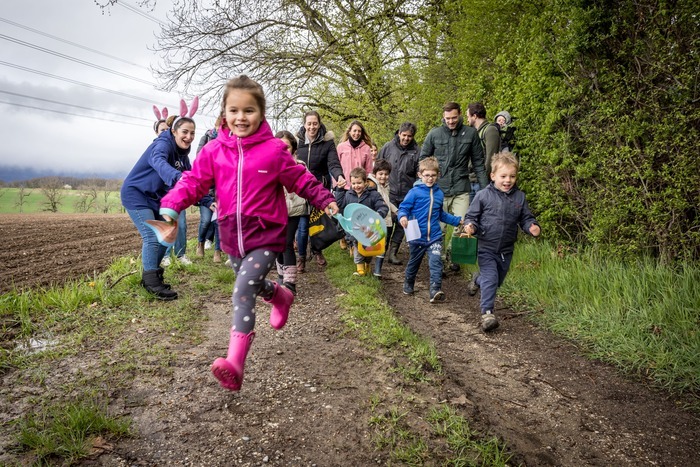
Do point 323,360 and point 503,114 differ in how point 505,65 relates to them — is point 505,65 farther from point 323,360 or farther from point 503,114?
point 323,360

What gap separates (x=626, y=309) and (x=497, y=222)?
151 cm

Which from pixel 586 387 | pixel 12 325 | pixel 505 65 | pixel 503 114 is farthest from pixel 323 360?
pixel 505 65

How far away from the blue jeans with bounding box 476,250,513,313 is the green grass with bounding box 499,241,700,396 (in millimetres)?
646

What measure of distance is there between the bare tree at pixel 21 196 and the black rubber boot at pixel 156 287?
74.7ft

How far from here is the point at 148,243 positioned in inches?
206

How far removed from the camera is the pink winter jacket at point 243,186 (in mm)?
3119

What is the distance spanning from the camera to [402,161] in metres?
7.47

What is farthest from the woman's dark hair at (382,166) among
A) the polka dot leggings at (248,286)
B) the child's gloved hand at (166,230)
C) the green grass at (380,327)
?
the child's gloved hand at (166,230)

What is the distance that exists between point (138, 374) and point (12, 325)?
1977 millimetres

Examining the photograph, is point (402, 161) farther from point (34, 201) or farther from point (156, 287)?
point (34, 201)

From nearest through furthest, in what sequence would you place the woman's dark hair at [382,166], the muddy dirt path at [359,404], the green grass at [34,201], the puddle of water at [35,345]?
1. the muddy dirt path at [359,404]
2. the puddle of water at [35,345]
3. the woman's dark hair at [382,166]
4. the green grass at [34,201]

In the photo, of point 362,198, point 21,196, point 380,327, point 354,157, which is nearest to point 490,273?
point 380,327

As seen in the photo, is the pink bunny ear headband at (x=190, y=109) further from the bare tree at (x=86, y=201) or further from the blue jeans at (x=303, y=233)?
the bare tree at (x=86, y=201)

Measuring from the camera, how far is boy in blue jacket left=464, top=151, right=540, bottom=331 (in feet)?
16.0
